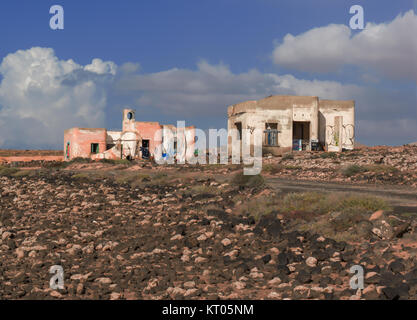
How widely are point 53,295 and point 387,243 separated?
5.41 metres

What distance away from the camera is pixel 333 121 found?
143 ft

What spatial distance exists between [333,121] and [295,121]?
13.9 ft

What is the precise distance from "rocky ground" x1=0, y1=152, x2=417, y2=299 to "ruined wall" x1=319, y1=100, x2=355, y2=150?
31.4 meters

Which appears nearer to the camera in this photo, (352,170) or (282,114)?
(352,170)

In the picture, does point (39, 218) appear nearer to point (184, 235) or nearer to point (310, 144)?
point (184, 235)

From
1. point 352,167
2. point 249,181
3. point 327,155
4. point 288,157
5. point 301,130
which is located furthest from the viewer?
point 301,130

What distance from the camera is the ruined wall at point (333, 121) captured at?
4338cm

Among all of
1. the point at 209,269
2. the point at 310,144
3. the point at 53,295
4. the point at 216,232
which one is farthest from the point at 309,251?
the point at 310,144

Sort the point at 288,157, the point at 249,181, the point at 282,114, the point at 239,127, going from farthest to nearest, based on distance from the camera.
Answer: the point at 239,127
the point at 282,114
the point at 288,157
the point at 249,181

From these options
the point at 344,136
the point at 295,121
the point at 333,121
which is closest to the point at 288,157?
the point at 295,121

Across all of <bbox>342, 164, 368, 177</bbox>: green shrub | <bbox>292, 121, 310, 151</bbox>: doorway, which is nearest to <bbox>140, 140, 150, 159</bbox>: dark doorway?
<bbox>292, 121, 310, 151</bbox>: doorway

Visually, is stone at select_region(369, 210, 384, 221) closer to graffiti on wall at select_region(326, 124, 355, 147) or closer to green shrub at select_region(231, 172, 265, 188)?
green shrub at select_region(231, 172, 265, 188)

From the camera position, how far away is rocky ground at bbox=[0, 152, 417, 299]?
20.8 ft

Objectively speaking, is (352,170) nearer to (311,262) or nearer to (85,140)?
(311,262)
